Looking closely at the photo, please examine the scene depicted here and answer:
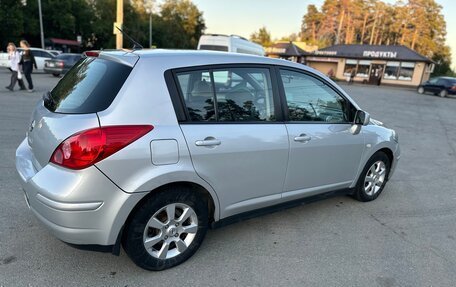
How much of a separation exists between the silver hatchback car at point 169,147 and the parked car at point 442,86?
91.6 feet

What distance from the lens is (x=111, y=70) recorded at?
2.60 metres

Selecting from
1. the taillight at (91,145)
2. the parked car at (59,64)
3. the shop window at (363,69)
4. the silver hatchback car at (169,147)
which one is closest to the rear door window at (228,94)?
the silver hatchback car at (169,147)

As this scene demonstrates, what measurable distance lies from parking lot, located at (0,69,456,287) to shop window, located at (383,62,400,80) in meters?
40.4

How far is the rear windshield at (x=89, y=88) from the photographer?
2.46m

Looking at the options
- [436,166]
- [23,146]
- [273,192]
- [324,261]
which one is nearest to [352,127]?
[273,192]

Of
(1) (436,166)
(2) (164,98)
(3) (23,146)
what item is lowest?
(1) (436,166)

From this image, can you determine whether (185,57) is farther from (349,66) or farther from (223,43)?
(349,66)

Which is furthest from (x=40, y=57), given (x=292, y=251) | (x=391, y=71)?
(x=391, y=71)

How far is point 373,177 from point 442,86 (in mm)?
→ 27160

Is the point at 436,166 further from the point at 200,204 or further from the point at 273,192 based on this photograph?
the point at 200,204

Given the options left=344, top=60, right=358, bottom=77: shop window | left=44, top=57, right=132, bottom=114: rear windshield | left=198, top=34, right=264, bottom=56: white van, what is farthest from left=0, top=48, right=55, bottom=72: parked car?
left=344, top=60, right=358, bottom=77: shop window

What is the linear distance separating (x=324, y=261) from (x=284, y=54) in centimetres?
4586

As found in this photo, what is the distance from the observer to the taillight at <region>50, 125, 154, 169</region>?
2.29 m

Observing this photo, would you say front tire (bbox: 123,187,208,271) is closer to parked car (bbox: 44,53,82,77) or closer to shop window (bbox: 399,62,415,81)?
parked car (bbox: 44,53,82,77)
